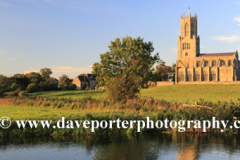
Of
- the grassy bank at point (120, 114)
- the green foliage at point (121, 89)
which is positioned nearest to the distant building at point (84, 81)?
the grassy bank at point (120, 114)

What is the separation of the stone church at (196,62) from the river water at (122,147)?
85735mm

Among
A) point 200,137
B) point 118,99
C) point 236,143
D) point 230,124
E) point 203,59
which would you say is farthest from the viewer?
point 203,59

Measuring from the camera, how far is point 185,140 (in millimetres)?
15562

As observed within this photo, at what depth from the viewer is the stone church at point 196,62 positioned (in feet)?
347

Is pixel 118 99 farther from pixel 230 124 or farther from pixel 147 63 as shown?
pixel 147 63

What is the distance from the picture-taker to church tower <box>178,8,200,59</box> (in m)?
127

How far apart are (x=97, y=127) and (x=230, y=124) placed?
31.8ft

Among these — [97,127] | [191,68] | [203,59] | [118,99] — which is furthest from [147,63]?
[203,59]

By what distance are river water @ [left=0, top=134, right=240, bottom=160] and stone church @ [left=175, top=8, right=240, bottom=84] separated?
3375 inches

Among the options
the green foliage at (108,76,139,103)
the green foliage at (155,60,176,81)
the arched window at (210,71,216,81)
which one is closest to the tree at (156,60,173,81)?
the green foliage at (155,60,176,81)

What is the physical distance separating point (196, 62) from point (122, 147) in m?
110

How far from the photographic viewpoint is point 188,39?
131m

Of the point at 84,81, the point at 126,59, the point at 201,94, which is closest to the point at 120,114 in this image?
the point at 126,59

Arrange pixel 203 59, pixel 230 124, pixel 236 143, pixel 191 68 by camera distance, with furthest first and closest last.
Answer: pixel 203 59
pixel 191 68
pixel 230 124
pixel 236 143
